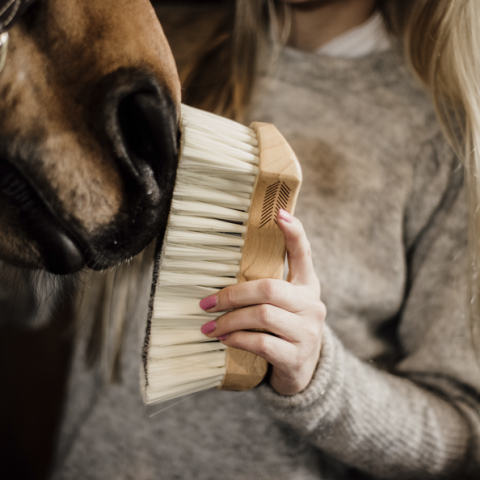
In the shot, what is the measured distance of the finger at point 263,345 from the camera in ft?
0.94

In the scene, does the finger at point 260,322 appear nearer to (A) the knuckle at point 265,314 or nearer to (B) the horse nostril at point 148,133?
(A) the knuckle at point 265,314

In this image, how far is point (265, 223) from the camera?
0.28m

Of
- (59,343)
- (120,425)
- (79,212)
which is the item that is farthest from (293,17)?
(59,343)

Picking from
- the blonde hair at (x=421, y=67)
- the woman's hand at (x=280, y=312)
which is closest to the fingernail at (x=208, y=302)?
the woman's hand at (x=280, y=312)

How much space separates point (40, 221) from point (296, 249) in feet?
0.55

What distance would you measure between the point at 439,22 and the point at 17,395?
1133 millimetres

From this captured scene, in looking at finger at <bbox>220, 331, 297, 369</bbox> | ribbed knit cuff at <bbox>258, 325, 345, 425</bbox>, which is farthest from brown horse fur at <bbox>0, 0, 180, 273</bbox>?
ribbed knit cuff at <bbox>258, 325, 345, 425</bbox>

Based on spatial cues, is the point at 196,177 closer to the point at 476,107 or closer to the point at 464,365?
the point at 476,107

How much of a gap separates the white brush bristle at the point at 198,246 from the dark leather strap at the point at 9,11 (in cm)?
11

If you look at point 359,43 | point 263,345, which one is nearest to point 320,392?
point 263,345

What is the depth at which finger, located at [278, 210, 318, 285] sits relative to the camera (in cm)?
27

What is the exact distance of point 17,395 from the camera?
992 mm

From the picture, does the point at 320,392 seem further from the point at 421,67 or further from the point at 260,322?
the point at 421,67

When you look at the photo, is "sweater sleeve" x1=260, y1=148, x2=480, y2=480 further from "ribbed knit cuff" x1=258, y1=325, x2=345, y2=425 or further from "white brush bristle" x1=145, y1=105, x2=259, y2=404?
"white brush bristle" x1=145, y1=105, x2=259, y2=404
